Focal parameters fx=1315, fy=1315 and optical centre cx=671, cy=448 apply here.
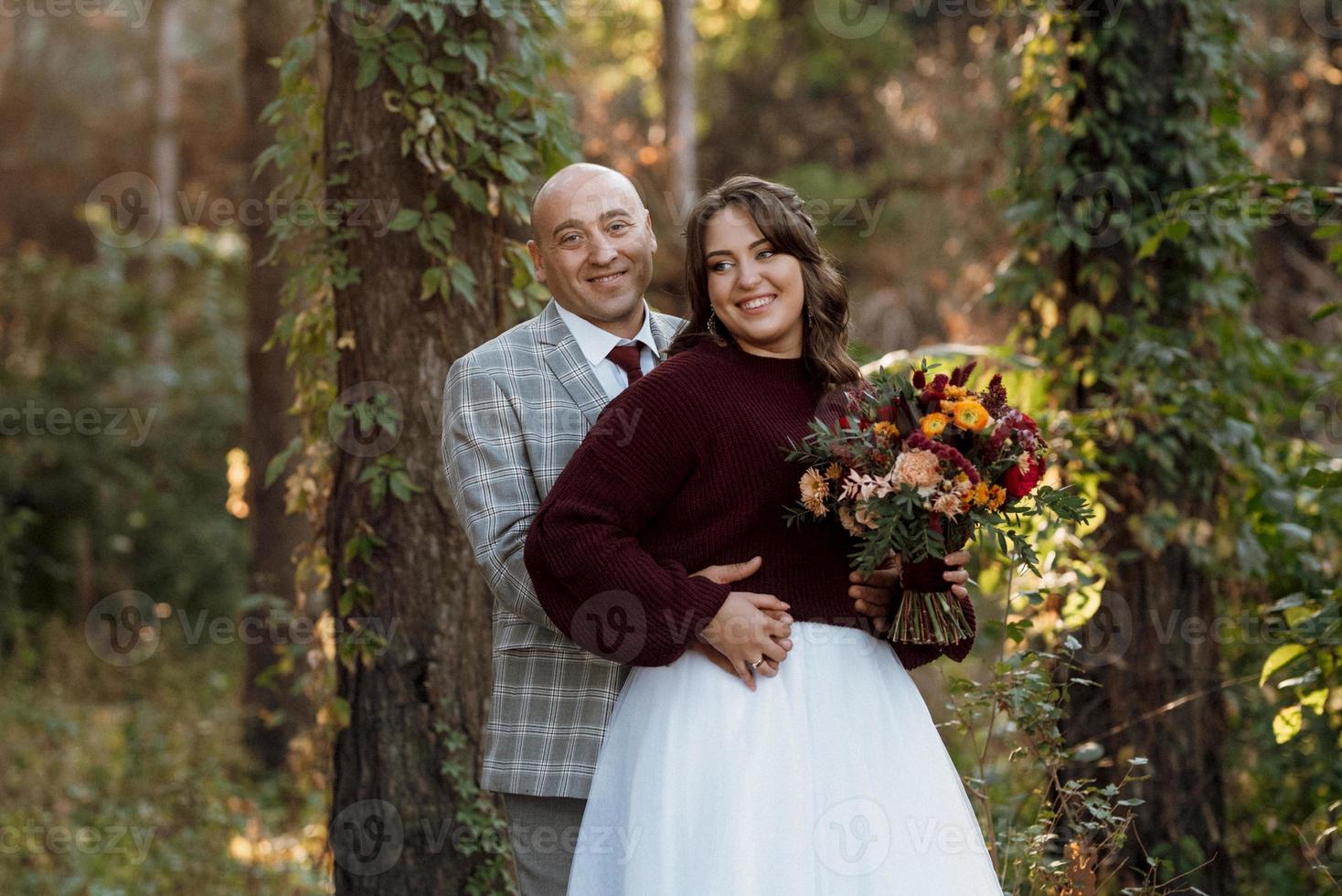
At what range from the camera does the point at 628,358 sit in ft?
10.2

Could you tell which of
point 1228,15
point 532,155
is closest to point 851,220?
point 1228,15

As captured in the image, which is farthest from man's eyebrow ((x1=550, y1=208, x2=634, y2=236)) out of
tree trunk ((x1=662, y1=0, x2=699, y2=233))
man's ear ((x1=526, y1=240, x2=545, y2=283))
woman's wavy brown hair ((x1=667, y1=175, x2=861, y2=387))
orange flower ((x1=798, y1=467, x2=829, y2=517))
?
tree trunk ((x1=662, y1=0, x2=699, y2=233))

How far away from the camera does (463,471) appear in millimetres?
2945

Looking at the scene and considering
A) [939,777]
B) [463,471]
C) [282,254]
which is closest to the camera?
[939,777]

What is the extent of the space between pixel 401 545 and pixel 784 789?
1.88 metres

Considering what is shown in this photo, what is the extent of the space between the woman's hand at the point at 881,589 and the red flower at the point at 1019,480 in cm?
16

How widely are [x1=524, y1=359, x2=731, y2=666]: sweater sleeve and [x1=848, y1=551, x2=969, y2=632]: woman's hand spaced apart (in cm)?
28

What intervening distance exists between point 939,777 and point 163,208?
14.8 meters

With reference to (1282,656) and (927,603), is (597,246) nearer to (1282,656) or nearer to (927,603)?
(927,603)

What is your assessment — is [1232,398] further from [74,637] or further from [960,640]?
[74,637]

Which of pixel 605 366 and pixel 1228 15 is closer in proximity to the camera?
pixel 605 366

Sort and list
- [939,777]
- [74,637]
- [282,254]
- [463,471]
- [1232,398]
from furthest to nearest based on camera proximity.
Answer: [74,637], [1232,398], [282,254], [463,471], [939,777]

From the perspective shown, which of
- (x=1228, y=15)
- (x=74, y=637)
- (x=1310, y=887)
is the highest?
(x=1228, y=15)

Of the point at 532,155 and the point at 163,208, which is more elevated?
the point at 163,208
